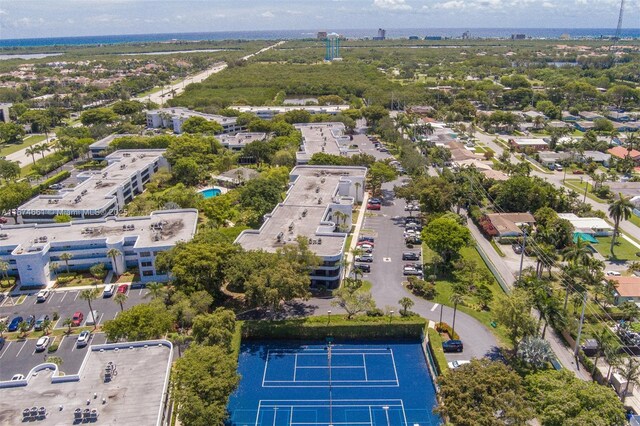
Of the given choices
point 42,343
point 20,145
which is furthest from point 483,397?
point 20,145

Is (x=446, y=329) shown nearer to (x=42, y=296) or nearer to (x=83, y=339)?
(x=83, y=339)

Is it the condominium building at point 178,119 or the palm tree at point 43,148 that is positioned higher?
the condominium building at point 178,119

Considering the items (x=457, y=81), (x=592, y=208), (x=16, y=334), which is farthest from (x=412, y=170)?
(x=457, y=81)

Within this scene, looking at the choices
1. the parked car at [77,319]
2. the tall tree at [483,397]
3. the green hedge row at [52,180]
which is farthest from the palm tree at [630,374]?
the green hedge row at [52,180]

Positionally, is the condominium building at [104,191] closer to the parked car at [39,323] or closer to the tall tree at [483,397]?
the parked car at [39,323]

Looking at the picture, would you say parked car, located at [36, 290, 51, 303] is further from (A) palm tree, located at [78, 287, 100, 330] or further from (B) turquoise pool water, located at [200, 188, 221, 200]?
(B) turquoise pool water, located at [200, 188, 221, 200]
